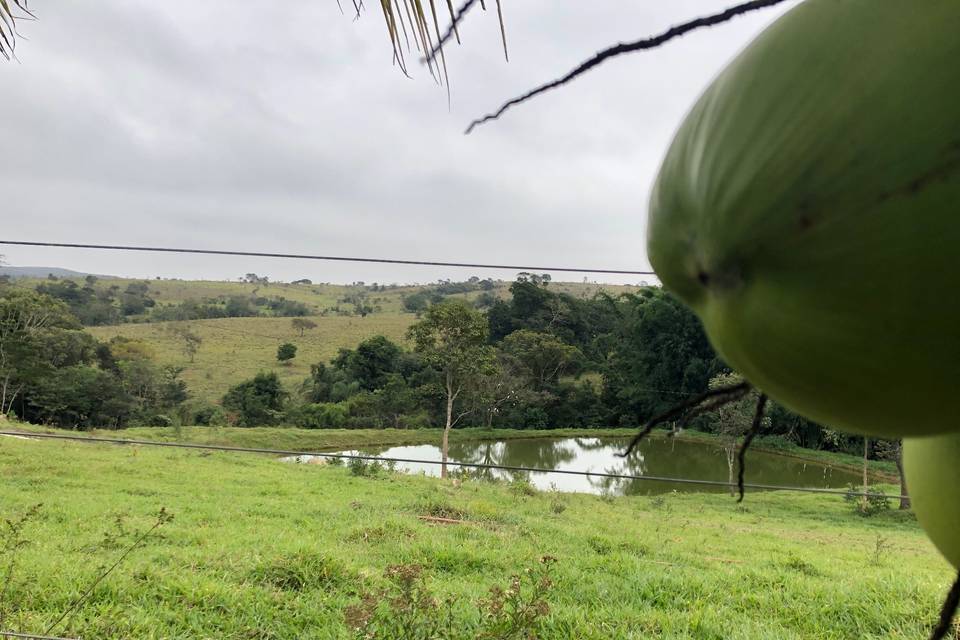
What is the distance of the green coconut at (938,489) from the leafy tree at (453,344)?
17265 mm

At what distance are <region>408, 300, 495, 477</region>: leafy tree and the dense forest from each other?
0.04m

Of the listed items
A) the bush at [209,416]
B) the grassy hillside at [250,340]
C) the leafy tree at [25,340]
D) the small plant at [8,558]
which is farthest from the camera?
the grassy hillside at [250,340]

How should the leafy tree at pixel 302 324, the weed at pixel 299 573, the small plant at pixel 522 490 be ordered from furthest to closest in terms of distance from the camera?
the leafy tree at pixel 302 324 < the small plant at pixel 522 490 < the weed at pixel 299 573

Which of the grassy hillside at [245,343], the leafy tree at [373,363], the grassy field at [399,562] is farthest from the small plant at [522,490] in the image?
the grassy hillside at [245,343]

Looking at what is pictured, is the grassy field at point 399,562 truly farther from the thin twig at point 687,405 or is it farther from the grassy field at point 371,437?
the grassy field at point 371,437

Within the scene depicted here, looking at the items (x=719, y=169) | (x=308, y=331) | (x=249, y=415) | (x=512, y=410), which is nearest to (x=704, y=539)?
(x=719, y=169)

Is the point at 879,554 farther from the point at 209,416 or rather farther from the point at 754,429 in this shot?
the point at 209,416

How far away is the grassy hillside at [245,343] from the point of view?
102ft

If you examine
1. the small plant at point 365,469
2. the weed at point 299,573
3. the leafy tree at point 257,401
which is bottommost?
the leafy tree at point 257,401

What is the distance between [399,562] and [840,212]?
21.2 ft

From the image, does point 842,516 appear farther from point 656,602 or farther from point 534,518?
point 656,602

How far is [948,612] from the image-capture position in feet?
1.19

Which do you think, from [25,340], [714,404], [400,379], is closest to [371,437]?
[400,379]

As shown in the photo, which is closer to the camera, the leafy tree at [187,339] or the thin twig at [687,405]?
the thin twig at [687,405]
